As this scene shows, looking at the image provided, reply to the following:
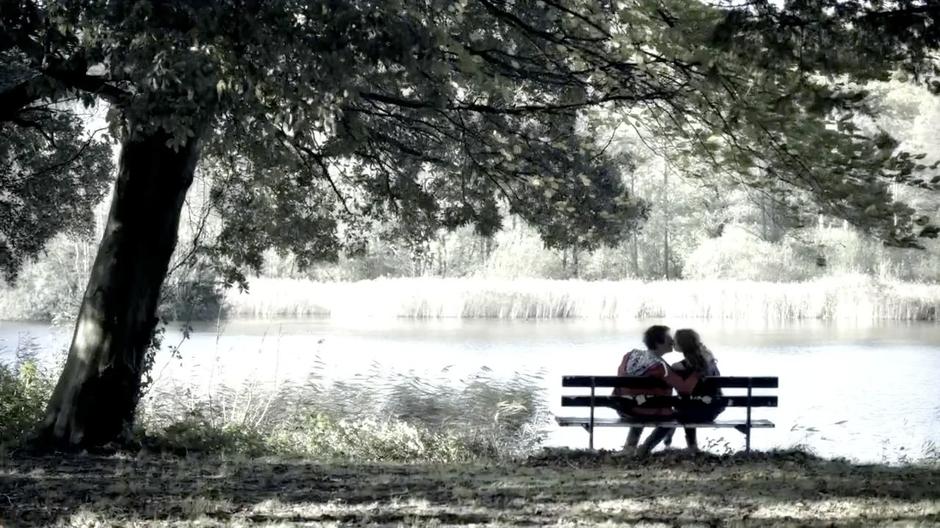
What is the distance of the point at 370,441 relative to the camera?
35.3 feet

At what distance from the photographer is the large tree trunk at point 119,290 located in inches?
339

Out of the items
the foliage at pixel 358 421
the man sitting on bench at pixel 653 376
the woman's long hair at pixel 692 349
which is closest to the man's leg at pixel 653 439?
the man sitting on bench at pixel 653 376

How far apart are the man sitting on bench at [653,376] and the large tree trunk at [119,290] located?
385cm

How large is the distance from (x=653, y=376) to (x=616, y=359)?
1143 cm

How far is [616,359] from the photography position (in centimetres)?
2008

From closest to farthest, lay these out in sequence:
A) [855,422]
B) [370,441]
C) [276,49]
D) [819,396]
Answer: [276,49] → [370,441] → [855,422] → [819,396]

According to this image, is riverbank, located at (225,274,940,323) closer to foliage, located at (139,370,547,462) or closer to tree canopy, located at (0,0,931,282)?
foliage, located at (139,370,547,462)

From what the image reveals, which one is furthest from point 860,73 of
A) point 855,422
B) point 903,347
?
Result: point 903,347

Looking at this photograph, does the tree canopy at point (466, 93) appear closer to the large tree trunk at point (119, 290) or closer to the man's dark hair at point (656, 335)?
the large tree trunk at point (119, 290)

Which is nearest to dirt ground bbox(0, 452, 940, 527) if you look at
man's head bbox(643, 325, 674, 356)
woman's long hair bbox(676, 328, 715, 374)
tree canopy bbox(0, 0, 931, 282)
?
woman's long hair bbox(676, 328, 715, 374)

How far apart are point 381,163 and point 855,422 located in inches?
276

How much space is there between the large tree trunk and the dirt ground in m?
0.47

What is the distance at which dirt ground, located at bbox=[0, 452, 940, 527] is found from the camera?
18.8 feet

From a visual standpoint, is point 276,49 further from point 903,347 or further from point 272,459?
point 903,347
